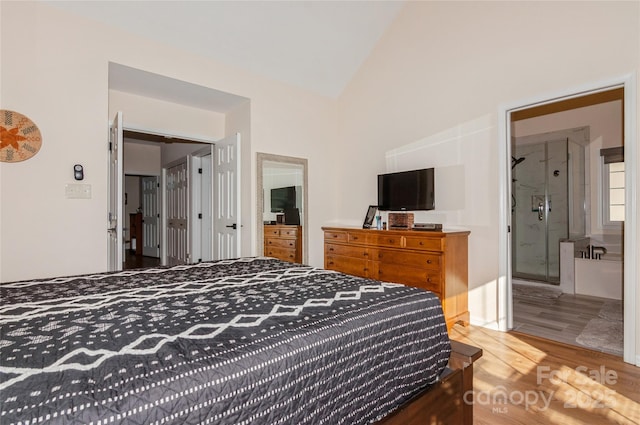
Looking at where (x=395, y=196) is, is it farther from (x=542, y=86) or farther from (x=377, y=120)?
(x=542, y=86)

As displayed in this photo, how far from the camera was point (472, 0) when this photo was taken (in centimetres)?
347

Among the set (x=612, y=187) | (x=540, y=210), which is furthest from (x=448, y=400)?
(x=540, y=210)

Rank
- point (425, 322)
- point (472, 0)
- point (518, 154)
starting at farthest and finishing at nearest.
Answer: point (518, 154)
point (472, 0)
point (425, 322)

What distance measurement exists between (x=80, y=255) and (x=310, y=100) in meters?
3.30

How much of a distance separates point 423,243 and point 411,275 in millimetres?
361

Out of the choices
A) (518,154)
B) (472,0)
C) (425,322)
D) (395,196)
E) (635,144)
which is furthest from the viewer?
(518,154)

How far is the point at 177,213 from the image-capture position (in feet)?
20.7

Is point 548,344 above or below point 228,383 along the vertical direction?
below

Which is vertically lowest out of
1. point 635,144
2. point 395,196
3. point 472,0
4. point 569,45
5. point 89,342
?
point 89,342

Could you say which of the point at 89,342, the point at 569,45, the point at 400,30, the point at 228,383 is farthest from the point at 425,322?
the point at 400,30

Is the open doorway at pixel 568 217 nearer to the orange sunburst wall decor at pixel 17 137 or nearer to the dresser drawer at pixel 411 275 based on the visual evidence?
the dresser drawer at pixel 411 275

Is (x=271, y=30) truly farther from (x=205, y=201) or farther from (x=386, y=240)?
(x=205, y=201)

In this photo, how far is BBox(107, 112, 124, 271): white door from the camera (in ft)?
9.94

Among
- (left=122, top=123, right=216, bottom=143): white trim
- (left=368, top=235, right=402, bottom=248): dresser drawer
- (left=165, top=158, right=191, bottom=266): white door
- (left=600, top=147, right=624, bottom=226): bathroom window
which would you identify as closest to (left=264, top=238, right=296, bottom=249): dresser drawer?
(left=368, top=235, right=402, bottom=248): dresser drawer
